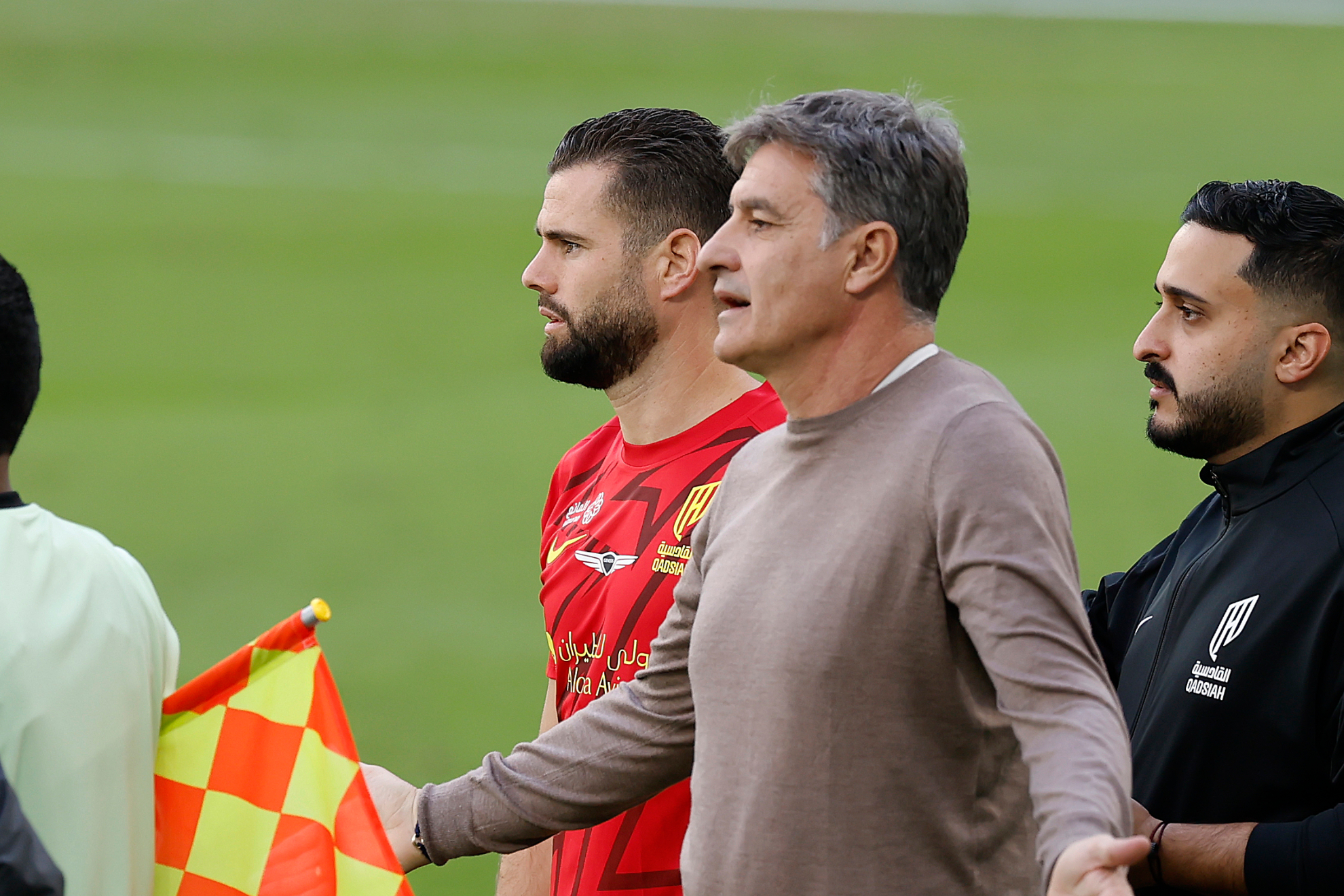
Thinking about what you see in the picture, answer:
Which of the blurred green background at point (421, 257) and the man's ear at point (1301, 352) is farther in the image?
the blurred green background at point (421, 257)

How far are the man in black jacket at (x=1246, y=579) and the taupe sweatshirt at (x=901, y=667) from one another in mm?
505

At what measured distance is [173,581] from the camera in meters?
5.51

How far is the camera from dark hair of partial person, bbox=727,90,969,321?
5.54 feet

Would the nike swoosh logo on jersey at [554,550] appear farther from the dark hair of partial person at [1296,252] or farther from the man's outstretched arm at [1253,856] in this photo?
the dark hair of partial person at [1296,252]

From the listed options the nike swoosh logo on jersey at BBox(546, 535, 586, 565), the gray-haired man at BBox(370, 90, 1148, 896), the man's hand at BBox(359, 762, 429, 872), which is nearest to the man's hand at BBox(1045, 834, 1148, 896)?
the gray-haired man at BBox(370, 90, 1148, 896)

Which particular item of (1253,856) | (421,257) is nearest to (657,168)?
(1253,856)

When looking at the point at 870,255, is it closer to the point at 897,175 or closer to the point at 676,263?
the point at 897,175

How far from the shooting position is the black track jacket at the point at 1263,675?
1893 mm

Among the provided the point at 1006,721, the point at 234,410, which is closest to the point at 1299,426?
the point at 1006,721

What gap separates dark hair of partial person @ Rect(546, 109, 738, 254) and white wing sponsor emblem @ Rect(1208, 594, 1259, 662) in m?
0.95

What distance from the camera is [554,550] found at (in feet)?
7.78

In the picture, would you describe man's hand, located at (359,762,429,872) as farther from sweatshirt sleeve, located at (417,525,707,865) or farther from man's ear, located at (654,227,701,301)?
man's ear, located at (654,227,701,301)

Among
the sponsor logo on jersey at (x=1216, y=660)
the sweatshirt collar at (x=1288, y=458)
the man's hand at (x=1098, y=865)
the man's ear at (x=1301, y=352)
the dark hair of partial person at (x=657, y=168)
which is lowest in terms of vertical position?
the man's hand at (x=1098, y=865)

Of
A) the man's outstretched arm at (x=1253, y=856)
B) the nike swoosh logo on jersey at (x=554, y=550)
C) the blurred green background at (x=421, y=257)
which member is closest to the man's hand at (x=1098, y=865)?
the man's outstretched arm at (x=1253, y=856)
